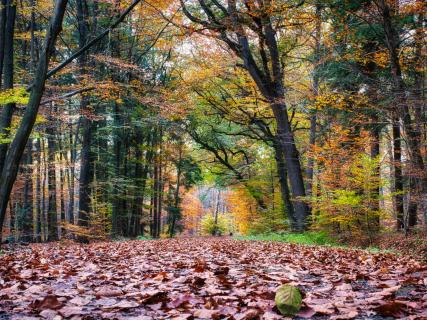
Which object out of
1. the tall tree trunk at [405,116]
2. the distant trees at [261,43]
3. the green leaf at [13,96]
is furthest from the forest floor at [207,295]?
the distant trees at [261,43]

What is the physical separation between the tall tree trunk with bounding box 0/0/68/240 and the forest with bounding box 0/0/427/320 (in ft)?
0.08

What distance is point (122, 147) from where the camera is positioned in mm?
22984

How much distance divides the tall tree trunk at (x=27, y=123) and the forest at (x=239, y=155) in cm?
2

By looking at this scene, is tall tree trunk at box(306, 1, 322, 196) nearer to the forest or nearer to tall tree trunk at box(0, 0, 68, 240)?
the forest

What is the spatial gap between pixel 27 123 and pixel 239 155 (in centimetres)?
1958

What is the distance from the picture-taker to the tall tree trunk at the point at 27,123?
706 cm

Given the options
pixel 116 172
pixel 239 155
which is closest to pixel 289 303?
pixel 116 172

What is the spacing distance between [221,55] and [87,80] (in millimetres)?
7427

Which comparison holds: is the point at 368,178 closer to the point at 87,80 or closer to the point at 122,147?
the point at 87,80

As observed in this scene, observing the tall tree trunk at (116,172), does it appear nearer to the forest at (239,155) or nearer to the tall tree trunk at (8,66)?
the forest at (239,155)

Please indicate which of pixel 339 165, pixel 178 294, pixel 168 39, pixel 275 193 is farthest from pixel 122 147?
pixel 178 294

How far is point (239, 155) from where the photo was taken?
2602 cm

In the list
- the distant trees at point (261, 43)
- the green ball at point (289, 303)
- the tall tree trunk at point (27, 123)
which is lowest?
the green ball at point (289, 303)

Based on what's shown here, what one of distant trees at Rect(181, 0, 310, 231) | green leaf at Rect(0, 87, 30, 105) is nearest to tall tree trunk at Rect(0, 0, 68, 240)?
green leaf at Rect(0, 87, 30, 105)
